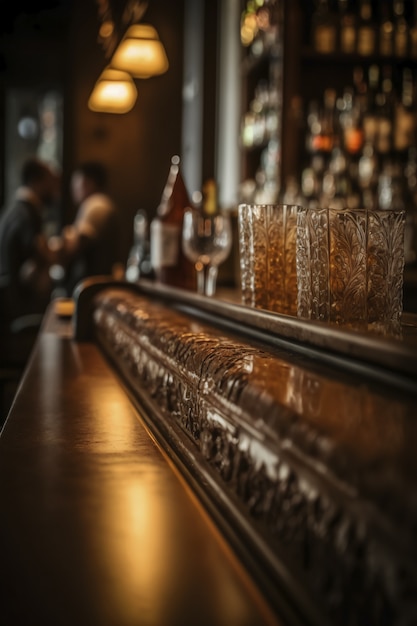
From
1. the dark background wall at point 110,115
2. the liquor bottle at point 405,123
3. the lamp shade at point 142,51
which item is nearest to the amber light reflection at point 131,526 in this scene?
the liquor bottle at point 405,123

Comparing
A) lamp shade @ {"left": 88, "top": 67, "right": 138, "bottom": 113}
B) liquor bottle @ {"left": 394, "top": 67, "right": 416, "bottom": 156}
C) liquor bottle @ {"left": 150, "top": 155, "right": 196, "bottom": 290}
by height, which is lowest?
liquor bottle @ {"left": 150, "top": 155, "right": 196, "bottom": 290}

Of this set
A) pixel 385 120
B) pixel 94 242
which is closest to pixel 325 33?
pixel 385 120

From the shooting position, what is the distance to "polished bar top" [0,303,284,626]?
1.68 feet

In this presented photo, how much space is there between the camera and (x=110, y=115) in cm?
758

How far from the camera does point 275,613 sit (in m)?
0.52

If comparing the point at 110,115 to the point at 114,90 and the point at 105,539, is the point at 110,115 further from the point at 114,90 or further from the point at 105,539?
the point at 105,539

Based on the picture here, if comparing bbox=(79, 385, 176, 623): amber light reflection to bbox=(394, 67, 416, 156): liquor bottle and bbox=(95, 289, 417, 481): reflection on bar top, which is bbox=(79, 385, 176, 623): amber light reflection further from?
bbox=(394, 67, 416, 156): liquor bottle

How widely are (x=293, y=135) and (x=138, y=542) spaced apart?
176 inches

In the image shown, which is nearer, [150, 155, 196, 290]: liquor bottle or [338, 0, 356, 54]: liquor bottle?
[150, 155, 196, 290]: liquor bottle

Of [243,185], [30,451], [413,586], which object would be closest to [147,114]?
[243,185]

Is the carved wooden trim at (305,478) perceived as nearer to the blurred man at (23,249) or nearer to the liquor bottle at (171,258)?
the liquor bottle at (171,258)

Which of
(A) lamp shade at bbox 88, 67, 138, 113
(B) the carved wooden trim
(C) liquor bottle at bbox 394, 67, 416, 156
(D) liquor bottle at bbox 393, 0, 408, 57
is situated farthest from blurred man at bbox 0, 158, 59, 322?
(B) the carved wooden trim

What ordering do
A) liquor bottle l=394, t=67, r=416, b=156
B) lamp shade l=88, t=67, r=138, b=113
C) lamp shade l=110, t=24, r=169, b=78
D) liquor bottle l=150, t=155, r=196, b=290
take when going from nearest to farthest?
liquor bottle l=150, t=155, r=196, b=290, liquor bottle l=394, t=67, r=416, b=156, lamp shade l=110, t=24, r=169, b=78, lamp shade l=88, t=67, r=138, b=113

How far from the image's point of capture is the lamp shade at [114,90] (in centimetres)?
582
